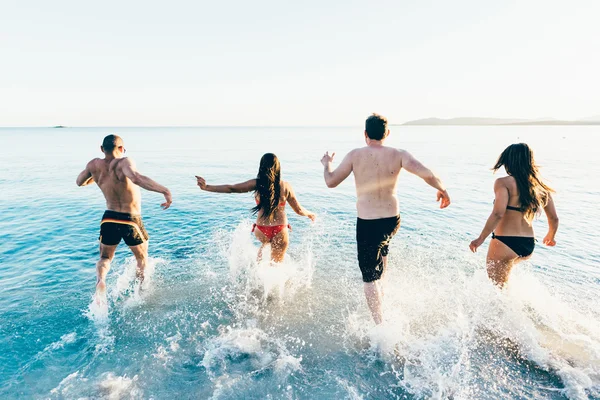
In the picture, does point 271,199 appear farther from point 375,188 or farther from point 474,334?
point 474,334

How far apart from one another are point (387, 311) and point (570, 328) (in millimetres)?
2943

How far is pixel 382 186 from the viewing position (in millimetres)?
4871

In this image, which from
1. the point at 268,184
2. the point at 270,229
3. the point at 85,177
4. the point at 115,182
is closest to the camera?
the point at 115,182

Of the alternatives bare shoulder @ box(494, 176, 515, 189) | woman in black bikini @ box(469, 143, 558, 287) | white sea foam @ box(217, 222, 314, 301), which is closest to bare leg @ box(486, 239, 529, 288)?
woman in black bikini @ box(469, 143, 558, 287)

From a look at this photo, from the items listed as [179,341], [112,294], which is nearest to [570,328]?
[179,341]

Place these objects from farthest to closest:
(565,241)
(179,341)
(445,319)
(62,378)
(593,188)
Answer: (593,188) → (565,241) → (445,319) → (179,341) → (62,378)

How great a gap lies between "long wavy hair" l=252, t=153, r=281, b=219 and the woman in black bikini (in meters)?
3.57

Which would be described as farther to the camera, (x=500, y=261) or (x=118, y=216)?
(x=118, y=216)

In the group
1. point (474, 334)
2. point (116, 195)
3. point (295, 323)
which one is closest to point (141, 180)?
point (116, 195)

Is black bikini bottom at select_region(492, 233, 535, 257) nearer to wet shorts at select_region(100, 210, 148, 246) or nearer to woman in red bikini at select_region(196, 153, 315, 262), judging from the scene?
woman in red bikini at select_region(196, 153, 315, 262)

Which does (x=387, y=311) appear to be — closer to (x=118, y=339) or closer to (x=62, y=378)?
(x=118, y=339)

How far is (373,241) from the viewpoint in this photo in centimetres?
505

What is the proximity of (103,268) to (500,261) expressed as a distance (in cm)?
701

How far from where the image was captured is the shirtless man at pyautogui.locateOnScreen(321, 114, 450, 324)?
187 inches
